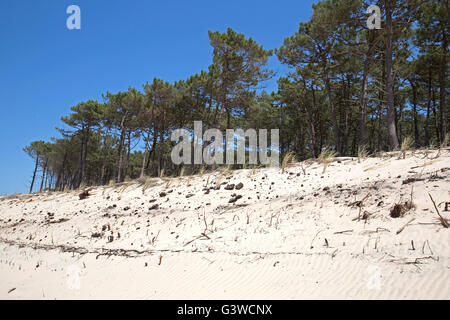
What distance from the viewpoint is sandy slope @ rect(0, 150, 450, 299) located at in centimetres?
257

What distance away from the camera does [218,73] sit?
1593 centimetres

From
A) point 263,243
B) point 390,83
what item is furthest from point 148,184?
point 390,83

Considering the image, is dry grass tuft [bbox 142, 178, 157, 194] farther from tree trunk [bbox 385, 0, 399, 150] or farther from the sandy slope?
tree trunk [bbox 385, 0, 399, 150]

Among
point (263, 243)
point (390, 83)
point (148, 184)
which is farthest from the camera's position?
point (390, 83)

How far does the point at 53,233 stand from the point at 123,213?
5.35 ft

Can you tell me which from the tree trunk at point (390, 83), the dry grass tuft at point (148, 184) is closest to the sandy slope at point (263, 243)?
the dry grass tuft at point (148, 184)

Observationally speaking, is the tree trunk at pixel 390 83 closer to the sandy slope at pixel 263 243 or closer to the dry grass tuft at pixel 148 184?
the sandy slope at pixel 263 243

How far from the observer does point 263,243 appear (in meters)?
3.66

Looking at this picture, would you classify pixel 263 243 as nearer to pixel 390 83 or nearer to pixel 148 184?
pixel 148 184

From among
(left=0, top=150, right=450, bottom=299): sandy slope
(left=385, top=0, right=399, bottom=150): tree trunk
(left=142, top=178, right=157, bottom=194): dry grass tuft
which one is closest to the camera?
(left=0, top=150, right=450, bottom=299): sandy slope

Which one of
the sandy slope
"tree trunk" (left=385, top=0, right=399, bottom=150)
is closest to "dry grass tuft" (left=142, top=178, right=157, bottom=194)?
the sandy slope

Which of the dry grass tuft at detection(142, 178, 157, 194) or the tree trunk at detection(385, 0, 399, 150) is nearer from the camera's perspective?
the dry grass tuft at detection(142, 178, 157, 194)
